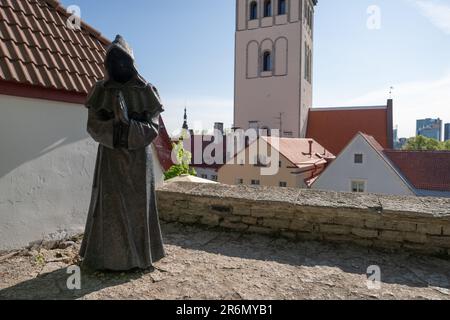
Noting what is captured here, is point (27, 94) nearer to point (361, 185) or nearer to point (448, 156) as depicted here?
point (361, 185)

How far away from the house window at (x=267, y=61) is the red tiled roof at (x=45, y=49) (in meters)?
29.2

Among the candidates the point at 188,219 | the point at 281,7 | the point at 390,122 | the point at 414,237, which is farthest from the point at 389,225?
the point at 281,7

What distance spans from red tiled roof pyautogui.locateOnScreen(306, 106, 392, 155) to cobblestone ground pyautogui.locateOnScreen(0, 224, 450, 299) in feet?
93.8

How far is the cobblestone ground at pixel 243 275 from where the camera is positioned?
2492 mm

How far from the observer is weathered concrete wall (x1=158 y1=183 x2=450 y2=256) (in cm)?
332

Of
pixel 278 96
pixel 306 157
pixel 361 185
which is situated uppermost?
pixel 278 96

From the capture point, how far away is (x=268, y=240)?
12.4ft

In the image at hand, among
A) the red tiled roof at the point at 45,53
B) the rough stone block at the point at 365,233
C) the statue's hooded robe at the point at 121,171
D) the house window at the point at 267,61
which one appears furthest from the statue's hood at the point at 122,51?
the house window at the point at 267,61

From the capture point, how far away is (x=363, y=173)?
1959cm

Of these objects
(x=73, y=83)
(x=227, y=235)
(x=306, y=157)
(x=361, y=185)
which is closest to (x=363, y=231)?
(x=227, y=235)

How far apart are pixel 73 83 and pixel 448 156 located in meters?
20.7

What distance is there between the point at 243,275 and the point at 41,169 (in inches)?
99.3

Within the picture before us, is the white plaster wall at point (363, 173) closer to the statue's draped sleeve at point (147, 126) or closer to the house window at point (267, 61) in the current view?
the house window at point (267, 61)

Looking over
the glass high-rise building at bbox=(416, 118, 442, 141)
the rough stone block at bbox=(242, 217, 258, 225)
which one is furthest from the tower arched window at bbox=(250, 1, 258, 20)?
the glass high-rise building at bbox=(416, 118, 442, 141)
